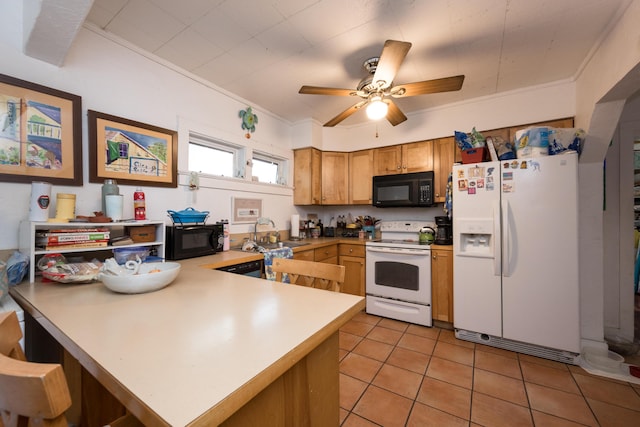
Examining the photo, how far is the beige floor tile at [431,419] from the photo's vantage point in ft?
4.70

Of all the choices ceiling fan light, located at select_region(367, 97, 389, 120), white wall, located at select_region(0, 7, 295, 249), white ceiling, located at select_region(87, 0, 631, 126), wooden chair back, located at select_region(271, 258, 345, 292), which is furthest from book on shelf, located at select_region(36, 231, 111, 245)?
ceiling fan light, located at select_region(367, 97, 389, 120)

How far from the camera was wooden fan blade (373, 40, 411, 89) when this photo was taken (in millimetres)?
1489

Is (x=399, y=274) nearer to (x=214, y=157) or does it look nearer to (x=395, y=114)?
(x=395, y=114)

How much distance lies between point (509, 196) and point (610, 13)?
4.23 ft

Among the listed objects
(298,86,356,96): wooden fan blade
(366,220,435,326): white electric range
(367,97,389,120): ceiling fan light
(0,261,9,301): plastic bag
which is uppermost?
(298,86,356,96): wooden fan blade

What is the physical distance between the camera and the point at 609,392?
166 cm

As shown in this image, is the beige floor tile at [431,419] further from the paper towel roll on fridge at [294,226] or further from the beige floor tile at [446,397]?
the paper towel roll on fridge at [294,226]

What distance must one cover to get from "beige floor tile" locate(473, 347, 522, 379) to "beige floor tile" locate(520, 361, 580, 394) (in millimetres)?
49

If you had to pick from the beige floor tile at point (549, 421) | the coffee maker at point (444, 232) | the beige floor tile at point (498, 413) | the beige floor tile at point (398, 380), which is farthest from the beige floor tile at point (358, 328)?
the beige floor tile at point (549, 421)

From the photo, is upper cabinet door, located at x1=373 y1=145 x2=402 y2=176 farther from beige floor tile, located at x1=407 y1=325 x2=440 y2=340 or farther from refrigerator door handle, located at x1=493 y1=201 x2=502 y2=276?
beige floor tile, located at x1=407 y1=325 x2=440 y2=340

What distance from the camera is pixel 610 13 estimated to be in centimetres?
161

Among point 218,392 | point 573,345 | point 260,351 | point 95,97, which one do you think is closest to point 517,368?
point 573,345

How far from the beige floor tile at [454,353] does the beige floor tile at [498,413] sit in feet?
1.36

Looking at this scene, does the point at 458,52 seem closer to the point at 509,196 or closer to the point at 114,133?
the point at 509,196
